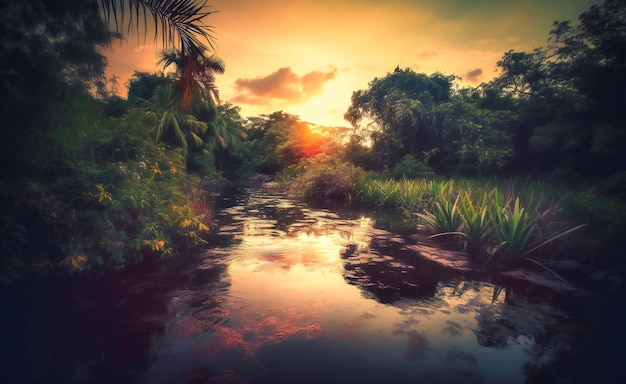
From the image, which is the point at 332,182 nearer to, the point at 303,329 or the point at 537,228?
the point at 537,228

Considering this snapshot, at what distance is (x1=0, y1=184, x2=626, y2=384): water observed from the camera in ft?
8.09

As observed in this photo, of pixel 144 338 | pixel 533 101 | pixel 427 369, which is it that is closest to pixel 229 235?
pixel 144 338

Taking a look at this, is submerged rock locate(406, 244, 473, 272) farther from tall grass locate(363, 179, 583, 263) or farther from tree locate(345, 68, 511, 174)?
tree locate(345, 68, 511, 174)

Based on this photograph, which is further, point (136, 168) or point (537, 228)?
point (537, 228)

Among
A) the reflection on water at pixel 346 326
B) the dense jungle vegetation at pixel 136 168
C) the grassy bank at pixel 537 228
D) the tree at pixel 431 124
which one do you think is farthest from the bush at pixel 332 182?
the reflection on water at pixel 346 326

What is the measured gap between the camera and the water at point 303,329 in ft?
8.09

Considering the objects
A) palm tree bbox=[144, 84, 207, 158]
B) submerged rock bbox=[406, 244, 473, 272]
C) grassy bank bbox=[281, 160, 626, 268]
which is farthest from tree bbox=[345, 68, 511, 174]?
palm tree bbox=[144, 84, 207, 158]

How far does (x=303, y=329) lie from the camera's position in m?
3.12

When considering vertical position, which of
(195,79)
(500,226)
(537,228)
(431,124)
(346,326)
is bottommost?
(346,326)

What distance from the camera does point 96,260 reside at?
13.0ft

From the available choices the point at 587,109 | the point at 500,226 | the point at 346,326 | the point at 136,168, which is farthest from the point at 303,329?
the point at 587,109

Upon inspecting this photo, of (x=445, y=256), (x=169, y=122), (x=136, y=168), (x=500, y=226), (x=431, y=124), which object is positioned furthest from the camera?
(x=169, y=122)

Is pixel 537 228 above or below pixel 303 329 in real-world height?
above

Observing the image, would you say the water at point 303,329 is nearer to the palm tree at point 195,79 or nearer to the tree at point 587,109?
the palm tree at point 195,79
